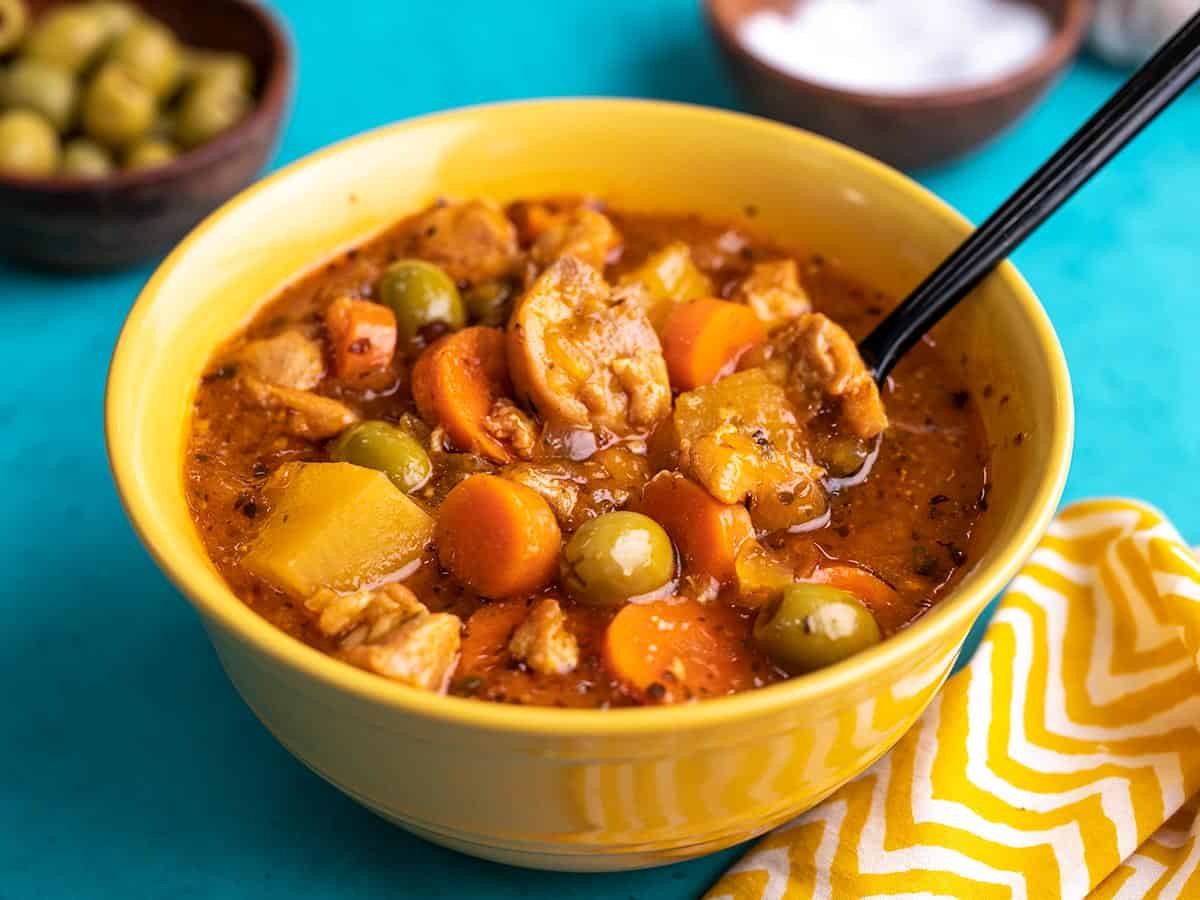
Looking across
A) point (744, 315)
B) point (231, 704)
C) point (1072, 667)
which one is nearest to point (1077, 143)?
point (744, 315)

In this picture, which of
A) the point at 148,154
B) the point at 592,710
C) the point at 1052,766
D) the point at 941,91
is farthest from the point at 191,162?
the point at 1052,766

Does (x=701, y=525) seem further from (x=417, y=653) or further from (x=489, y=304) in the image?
(x=489, y=304)

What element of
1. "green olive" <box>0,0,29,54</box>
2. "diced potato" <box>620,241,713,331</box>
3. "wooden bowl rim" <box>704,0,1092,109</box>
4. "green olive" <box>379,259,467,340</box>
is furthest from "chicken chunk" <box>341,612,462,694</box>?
"green olive" <box>0,0,29,54</box>

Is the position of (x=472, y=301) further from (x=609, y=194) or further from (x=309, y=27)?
(x=309, y=27)

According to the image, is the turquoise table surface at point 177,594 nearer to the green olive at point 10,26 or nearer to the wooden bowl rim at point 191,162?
the wooden bowl rim at point 191,162

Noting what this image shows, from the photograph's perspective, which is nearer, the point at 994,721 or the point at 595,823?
the point at 595,823

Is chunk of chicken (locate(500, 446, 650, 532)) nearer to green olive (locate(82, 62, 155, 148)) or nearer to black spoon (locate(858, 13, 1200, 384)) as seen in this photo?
black spoon (locate(858, 13, 1200, 384))
